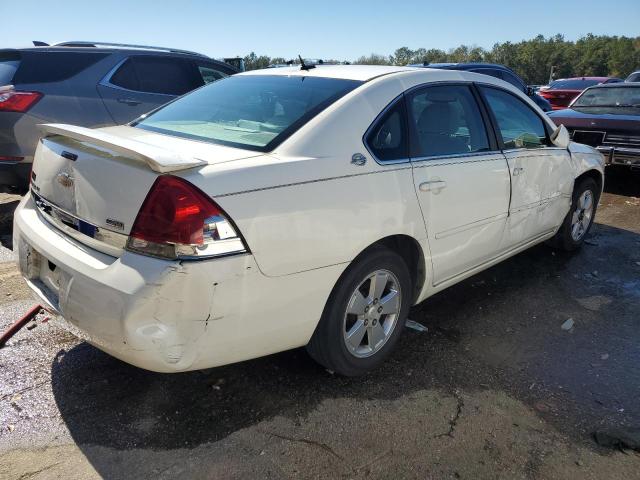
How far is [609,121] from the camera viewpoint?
25.0ft

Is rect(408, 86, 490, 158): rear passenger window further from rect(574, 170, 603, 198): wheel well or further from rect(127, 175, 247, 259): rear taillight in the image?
rect(574, 170, 603, 198): wheel well

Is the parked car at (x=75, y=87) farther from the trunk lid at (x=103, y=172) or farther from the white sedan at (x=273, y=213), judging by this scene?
the trunk lid at (x=103, y=172)

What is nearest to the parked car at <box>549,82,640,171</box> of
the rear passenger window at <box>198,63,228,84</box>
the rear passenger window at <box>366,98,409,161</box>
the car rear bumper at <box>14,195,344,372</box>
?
the rear passenger window at <box>198,63,228,84</box>

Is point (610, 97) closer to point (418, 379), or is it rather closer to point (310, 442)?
point (418, 379)

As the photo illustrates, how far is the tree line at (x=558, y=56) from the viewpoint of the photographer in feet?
273

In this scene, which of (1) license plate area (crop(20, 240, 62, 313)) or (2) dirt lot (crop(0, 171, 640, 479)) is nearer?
(2) dirt lot (crop(0, 171, 640, 479))

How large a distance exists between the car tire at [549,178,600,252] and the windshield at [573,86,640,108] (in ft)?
12.4

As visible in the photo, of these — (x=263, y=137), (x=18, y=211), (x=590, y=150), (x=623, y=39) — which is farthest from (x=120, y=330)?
(x=623, y=39)

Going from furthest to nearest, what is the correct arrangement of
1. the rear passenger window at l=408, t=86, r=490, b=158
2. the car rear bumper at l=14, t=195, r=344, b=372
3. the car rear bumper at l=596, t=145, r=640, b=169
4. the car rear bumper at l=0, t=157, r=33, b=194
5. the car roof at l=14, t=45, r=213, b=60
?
the car rear bumper at l=596, t=145, r=640, b=169
the car roof at l=14, t=45, r=213, b=60
the car rear bumper at l=0, t=157, r=33, b=194
the rear passenger window at l=408, t=86, r=490, b=158
the car rear bumper at l=14, t=195, r=344, b=372

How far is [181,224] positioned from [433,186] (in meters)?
1.53

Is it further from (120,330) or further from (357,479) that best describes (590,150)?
(120,330)

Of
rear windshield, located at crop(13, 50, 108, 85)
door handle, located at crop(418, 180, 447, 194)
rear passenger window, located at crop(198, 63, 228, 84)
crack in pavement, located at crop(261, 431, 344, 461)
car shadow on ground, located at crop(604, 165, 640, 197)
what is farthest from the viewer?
car shadow on ground, located at crop(604, 165, 640, 197)

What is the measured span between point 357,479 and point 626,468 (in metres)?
1.20

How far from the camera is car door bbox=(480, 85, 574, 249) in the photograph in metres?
3.77
